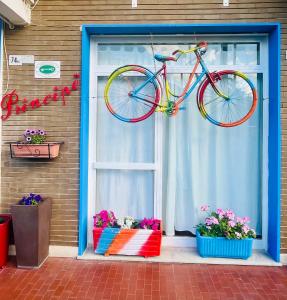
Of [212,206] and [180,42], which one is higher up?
[180,42]

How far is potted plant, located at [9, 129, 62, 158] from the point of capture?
386cm

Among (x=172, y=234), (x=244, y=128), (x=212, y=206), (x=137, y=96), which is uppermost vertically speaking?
(x=137, y=96)

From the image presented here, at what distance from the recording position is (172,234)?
14.2 feet

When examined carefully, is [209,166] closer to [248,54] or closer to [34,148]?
[248,54]

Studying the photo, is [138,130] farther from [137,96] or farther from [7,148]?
[7,148]

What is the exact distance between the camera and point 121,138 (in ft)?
14.3

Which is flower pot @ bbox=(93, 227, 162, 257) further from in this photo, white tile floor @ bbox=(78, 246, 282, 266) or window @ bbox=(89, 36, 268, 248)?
window @ bbox=(89, 36, 268, 248)

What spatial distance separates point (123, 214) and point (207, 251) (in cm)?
117

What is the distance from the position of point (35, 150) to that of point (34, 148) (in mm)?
26

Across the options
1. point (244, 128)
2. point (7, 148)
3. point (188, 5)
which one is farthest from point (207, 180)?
point (7, 148)

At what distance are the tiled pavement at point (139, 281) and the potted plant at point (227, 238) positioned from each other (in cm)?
18

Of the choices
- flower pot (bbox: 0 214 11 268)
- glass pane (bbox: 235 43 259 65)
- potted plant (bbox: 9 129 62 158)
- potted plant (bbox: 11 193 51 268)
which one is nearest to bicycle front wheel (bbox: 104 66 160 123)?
potted plant (bbox: 9 129 62 158)

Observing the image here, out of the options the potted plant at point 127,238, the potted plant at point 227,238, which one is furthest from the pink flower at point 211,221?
the potted plant at point 127,238

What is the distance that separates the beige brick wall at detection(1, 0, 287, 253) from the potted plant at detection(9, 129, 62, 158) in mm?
191
